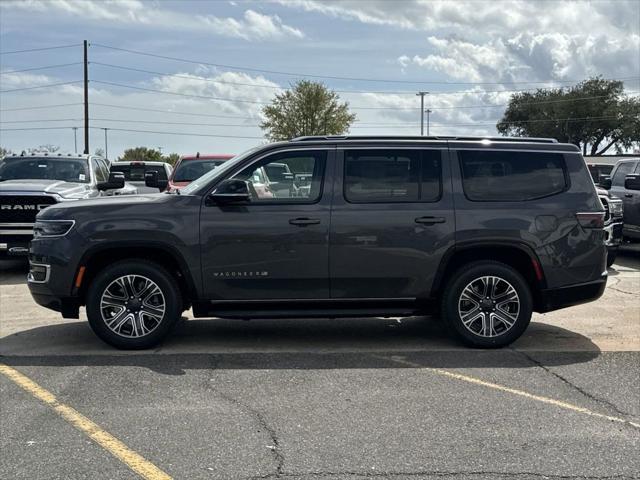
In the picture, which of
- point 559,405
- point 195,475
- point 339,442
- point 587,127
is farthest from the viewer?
point 587,127

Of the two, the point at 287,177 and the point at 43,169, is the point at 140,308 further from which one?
the point at 43,169

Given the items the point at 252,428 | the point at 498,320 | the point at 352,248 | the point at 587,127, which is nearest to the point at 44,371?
the point at 252,428

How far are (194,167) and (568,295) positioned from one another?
9215 mm

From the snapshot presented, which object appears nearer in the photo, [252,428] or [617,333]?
[252,428]

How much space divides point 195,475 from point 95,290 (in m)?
2.81

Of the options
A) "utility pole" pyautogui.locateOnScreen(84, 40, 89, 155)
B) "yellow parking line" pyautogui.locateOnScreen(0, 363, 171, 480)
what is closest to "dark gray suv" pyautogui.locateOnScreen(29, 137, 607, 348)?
"yellow parking line" pyautogui.locateOnScreen(0, 363, 171, 480)

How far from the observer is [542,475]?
3840 millimetres

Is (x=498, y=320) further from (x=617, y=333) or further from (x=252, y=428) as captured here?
(x=252, y=428)

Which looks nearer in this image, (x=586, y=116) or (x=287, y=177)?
(x=287, y=177)

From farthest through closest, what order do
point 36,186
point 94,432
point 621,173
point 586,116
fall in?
point 586,116
point 621,173
point 36,186
point 94,432

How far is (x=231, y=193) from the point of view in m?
6.17

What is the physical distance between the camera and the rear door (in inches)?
245

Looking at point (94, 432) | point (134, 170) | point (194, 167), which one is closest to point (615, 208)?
point (194, 167)

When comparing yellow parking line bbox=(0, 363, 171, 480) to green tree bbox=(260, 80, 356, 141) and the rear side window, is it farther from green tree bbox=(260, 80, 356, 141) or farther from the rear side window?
green tree bbox=(260, 80, 356, 141)
